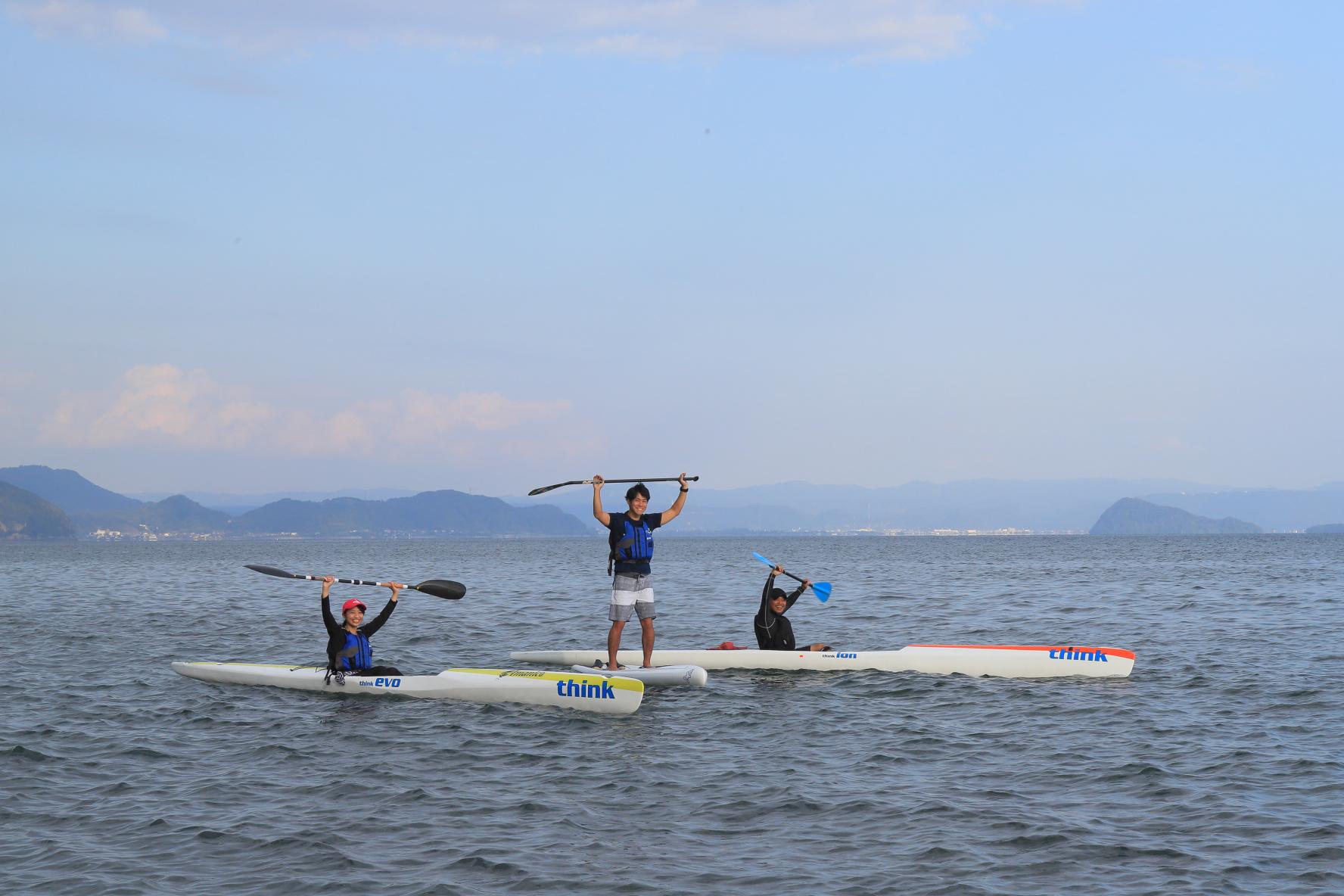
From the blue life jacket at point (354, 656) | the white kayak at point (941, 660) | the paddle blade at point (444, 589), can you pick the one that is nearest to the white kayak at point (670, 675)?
the white kayak at point (941, 660)

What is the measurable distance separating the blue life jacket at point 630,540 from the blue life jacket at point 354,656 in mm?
3866

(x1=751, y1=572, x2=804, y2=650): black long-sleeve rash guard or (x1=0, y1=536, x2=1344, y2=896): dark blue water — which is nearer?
(x1=0, y1=536, x2=1344, y2=896): dark blue water

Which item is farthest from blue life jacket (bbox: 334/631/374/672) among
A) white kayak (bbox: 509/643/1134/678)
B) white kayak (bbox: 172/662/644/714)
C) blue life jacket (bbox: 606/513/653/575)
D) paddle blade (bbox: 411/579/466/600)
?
white kayak (bbox: 509/643/1134/678)

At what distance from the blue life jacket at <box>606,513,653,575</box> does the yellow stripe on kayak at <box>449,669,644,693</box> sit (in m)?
1.43

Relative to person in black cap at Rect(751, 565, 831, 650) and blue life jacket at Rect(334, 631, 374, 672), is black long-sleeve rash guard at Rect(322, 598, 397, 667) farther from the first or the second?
Answer: person in black cap at Rect(751, 565, 831, 650)

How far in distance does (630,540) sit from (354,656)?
441 centimetres

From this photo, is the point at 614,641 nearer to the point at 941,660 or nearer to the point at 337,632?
the point at 337,632

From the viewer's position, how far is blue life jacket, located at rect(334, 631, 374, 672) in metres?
16.4

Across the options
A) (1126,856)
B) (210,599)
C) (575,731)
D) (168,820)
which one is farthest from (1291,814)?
(210,599)

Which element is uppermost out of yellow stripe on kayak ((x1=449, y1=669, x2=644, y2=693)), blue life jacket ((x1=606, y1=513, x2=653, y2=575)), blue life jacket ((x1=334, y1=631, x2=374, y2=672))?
blue life jacket ((x1=606, y1=513, x2=653, y2=575))

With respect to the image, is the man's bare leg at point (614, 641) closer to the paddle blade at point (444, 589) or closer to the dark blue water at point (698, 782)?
the dark blue water at point (698, 782)

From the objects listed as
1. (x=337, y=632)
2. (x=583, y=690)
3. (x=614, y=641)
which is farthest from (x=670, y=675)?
(x=337, y=632)

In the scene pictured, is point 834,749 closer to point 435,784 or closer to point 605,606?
point 435,784

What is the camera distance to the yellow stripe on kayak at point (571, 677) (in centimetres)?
1498
